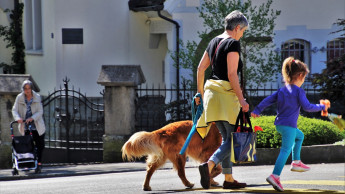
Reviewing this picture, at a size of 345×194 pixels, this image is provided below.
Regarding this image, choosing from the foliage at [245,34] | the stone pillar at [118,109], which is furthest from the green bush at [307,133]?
the foliage at [245,34]

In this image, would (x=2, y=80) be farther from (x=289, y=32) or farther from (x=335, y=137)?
(x=289, y=32)

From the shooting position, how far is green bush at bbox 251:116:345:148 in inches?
517

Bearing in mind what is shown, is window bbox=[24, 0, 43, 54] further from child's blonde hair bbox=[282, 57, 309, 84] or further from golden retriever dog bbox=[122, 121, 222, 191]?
child's blonde hair bbox=[282, 57, 309, 84]

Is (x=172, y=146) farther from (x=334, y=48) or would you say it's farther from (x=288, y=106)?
(x=334, y=48)

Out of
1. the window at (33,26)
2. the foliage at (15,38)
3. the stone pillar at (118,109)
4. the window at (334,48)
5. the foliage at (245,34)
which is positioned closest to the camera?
the stone pillar at (118,109)

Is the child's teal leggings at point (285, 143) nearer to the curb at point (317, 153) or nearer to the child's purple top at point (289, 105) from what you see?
the child's purple top at point (289, 105)

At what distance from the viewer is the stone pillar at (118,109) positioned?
14797 mm

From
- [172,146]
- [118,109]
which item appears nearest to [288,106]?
[172,146]

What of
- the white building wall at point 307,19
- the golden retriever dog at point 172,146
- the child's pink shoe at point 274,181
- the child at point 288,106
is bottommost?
the child's pink shoe at point 274,181

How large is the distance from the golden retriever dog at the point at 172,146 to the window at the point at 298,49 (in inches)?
455

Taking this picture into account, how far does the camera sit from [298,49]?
2077cm

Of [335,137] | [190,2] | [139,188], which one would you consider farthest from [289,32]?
[139,188]

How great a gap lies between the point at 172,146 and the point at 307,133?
4545mm

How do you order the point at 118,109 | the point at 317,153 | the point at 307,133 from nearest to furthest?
the point at 317,153 → the point at 307,133 → the point at 118,109
